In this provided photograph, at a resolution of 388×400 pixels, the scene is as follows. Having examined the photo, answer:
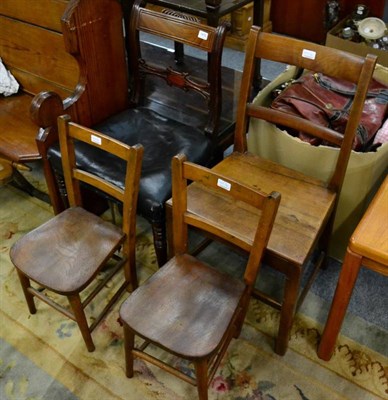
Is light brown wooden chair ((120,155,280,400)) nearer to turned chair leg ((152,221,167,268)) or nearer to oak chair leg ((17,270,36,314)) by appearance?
turned chair leg ((152,221,167,268))

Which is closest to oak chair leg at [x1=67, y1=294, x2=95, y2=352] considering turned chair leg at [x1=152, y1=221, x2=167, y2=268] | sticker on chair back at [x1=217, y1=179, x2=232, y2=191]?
turned chair leg at [x1=152, y1=221, x2=167, y2=268]

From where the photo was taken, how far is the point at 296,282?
1.35m

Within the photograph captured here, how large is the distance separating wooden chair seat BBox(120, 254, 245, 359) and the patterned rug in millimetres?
364

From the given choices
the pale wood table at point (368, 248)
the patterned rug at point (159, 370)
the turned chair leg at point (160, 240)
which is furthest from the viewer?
the turned chair leg at point (160, 240)

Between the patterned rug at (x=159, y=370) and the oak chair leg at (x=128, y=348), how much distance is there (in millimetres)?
40

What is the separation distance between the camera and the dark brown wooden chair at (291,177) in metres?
1.36

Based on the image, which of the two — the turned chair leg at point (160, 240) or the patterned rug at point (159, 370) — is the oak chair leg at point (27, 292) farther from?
the turned chair leg at point (160, 240)

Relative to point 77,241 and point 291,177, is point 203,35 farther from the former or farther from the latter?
point 77,241

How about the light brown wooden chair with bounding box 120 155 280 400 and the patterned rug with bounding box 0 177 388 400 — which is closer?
the light brown wooden chair with bounding box 120 155 280 400

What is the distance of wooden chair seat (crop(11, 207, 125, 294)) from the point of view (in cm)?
143

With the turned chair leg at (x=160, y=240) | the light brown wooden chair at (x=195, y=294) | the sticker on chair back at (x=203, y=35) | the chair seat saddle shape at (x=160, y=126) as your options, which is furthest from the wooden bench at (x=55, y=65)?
the light brown wooden chair at (x=195, y=294)

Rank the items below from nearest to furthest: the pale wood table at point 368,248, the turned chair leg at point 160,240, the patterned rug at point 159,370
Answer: the pale wood table at point 368,248 < the patterned rug at point 159,370 < the turned chair leg at point 160,240

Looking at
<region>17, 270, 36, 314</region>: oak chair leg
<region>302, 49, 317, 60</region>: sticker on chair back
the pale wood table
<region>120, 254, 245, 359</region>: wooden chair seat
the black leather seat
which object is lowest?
<region>17, 270, 36, 314</region>: oak chair leg

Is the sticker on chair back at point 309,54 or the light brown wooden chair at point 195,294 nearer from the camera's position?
the light brown wooden chair at point 195,294
